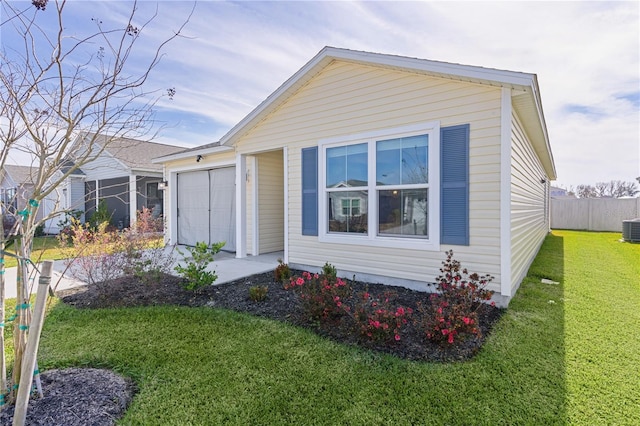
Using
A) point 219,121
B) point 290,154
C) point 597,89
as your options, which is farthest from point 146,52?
point 597,89

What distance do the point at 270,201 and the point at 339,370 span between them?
5.94 m

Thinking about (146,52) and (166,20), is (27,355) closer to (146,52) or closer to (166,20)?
(146,52)

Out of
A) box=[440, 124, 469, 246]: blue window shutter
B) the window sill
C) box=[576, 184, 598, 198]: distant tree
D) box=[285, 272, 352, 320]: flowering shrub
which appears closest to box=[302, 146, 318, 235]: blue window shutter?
the window sill

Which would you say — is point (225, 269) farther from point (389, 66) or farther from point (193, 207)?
point (389, 66)

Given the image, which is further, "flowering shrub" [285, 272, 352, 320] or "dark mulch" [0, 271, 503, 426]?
"flowering shrub" [285, 272, 352, 320]

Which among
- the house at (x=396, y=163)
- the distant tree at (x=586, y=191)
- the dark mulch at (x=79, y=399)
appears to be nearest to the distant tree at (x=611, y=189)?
the distant tree at (x=586, y=191)

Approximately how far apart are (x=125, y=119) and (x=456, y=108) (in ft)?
14.1

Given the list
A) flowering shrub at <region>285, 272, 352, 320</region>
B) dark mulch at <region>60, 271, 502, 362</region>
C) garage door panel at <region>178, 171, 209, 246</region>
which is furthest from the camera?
garage door panel at <region>178, 171, 209, 246</region>

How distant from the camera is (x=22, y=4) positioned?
250 centimetres

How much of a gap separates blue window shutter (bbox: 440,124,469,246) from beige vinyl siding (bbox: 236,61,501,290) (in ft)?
0.30

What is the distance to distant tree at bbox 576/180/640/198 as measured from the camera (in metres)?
32.8

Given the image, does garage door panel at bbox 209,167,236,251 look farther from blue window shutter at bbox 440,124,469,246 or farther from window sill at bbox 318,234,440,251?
blue window shutter at bbox 440,124,469,246

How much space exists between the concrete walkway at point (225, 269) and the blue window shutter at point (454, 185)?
3741mm

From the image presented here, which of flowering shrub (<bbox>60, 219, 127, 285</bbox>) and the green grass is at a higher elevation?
flowering shrub (<bbox>60, 219, 127, 285</bbox>)
